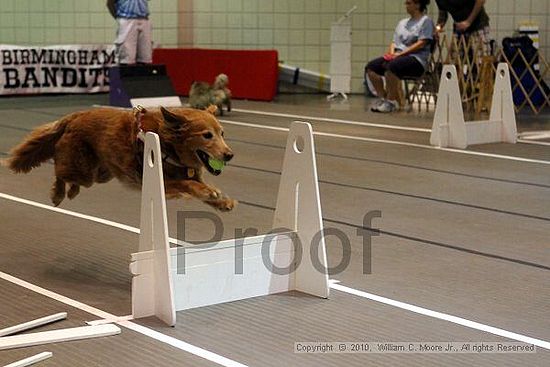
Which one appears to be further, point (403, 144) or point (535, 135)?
point (535, 135)

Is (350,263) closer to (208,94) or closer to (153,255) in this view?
(153,255)

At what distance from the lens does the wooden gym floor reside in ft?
9.81

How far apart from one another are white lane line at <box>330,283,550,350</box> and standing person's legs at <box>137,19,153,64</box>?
23.9 ft

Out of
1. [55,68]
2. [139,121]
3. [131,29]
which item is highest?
[131,29]

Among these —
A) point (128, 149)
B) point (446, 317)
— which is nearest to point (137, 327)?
point (128, 149)

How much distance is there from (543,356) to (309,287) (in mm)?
986

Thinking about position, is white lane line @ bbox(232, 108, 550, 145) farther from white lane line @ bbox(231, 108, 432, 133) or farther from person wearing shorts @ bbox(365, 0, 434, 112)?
person wearing shorts @ bbox(365, 0, 434, 112)

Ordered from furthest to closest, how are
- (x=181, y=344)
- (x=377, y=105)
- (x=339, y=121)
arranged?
(x=377, y=105) → (x=339, y=121) → (x=181, y=344)

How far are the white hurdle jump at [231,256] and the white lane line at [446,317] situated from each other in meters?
0.15

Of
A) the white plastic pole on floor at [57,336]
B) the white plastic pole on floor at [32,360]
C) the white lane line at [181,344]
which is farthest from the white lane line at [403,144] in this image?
the white plastic pole on floor at [32,360]

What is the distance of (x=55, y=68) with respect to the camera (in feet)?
38.3

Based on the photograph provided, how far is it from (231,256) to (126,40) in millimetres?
7364

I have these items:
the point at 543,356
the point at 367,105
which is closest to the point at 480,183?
the point at 543,356

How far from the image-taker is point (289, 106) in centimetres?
1075
